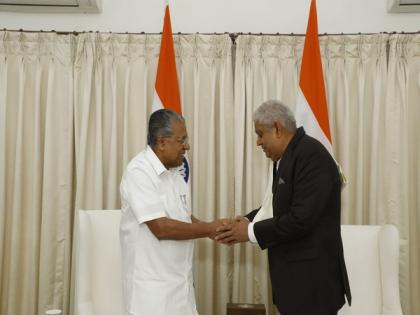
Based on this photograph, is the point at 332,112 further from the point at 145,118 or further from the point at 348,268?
the point at 145,118

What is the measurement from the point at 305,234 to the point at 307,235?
0.06 ft

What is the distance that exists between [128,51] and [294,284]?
2.33 metres

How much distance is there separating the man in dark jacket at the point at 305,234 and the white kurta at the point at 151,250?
45 cm

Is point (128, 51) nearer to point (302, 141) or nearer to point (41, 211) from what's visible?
point (41, 211)

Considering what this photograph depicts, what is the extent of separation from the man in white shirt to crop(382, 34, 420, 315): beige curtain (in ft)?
6.16

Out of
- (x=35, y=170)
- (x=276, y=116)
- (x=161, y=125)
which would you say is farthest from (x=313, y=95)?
(x=35, y=170)

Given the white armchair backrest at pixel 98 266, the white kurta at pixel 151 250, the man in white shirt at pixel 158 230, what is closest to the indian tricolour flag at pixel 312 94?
the man in white shirt at pixel 158 230

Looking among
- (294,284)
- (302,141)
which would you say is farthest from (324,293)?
(302,141)

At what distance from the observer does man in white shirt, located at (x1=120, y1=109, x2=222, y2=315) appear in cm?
203

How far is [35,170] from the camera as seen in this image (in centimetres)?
363

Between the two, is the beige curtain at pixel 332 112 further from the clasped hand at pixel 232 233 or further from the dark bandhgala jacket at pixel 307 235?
the dark bandhgala jacket at pixel 307 235

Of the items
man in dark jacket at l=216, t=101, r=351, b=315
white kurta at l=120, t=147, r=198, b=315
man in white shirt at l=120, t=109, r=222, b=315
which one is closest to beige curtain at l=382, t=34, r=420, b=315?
man in dark jacket at l=216, t=101, r=351, b=315

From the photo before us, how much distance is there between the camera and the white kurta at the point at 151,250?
2.03 meters

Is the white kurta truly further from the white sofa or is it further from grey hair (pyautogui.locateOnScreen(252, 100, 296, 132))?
the white sofa
